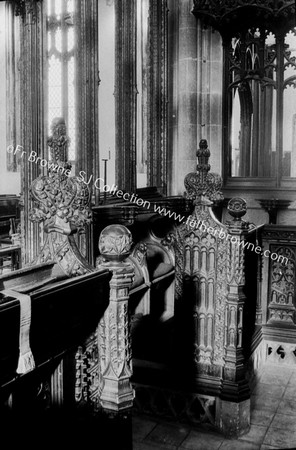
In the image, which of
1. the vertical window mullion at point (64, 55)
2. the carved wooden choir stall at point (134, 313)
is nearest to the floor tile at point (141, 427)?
the carved wooden choir stall at point (134, 313)

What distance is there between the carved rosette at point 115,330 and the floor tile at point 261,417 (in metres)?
2.05

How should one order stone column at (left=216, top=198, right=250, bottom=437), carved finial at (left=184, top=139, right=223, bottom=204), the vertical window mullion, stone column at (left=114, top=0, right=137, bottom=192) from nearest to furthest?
stone column at (left=216, top=198, right=250, bottom=437)
carved finial at (left=184, top=139, right=223, bottom=204)
stone column at (left=114, top=0, right=137, bottom=192)
the vertical window mullion

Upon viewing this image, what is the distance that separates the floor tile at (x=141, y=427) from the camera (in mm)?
3610

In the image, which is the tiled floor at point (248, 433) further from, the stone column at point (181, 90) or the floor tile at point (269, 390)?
the stone column at point (181, 90)

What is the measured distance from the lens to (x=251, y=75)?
6336 mm

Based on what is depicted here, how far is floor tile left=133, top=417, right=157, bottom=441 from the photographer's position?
3.61m

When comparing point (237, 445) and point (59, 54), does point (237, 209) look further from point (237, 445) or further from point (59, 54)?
point (59, 54)

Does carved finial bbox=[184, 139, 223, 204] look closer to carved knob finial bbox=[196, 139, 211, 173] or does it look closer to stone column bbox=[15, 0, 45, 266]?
carved knob finial bbox=[196, 139, 211, 173]

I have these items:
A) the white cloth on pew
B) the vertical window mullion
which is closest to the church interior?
the white cloth on pew

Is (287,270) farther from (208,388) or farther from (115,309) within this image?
(115,309)

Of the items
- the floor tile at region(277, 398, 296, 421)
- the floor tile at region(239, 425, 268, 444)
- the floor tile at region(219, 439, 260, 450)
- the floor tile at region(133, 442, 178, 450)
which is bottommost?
the floor tile at region(219, 439, 260, 450)

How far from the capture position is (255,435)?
144 inches

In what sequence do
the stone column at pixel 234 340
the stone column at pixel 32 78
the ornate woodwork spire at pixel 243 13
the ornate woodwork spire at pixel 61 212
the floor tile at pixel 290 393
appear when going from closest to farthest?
the ornate woodwork spire at pixel 61 212
the stone column at pixel 234 340
the stone column at pixel 32 78
the floor tile at pixel 290 393
the ornate woodwork spire at pixel 243 13

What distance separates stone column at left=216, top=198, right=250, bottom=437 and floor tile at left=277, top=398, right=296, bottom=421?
39cm
